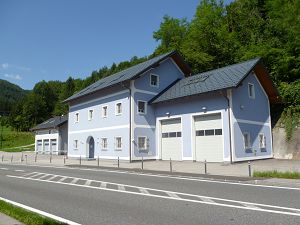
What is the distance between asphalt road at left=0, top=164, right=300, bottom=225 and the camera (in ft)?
23.1

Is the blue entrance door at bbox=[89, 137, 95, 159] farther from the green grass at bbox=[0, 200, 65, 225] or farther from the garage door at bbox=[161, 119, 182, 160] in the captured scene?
the green grass at bbox=[0, 200, 65, 225]

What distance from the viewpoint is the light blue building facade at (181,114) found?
2423 centimetres

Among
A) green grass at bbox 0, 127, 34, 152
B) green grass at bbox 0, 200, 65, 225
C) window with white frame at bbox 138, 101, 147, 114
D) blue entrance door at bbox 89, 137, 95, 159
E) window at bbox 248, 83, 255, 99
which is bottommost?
green grass at bbox 0, 200, 65, 225

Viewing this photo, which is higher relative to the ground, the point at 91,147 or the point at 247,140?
the point at 247,140

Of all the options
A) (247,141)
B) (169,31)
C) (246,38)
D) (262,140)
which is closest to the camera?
(247,141)

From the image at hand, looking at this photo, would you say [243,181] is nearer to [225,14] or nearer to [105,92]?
[105,92]

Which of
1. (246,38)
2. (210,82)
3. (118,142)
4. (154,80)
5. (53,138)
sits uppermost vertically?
(246,38)

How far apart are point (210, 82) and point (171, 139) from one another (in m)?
5.98

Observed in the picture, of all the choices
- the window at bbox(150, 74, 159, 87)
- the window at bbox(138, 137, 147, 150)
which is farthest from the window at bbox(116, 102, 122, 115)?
the window at bbox(150, 74, 159, 87)

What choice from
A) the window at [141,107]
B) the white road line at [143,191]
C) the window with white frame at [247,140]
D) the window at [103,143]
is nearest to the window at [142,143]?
the window at [141,107]

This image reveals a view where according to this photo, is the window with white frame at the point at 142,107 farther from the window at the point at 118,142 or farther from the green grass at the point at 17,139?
the green grass at the point at 17,139

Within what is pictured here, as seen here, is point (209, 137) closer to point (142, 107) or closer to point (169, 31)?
point (142, 107)

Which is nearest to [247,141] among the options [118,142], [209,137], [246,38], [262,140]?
[262,140]

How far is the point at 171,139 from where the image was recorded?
28.0 meters
